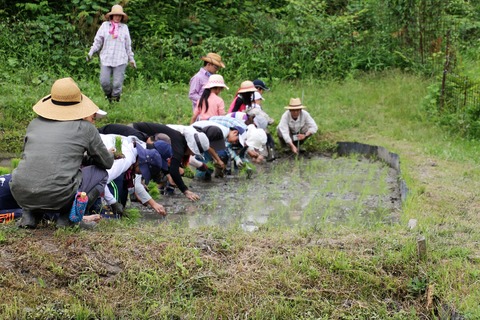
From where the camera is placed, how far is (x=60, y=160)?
6.17 metres

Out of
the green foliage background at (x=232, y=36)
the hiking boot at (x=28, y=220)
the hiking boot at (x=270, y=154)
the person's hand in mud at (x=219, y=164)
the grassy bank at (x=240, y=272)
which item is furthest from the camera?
the green foliage background at (x=232, y=36)

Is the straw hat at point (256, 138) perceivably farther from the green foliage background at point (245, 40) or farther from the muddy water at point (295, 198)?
the green foliage background at point (245, 40)

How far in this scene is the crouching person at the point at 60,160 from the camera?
608cm

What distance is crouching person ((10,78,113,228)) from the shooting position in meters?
6.08

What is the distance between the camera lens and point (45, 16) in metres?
15.6

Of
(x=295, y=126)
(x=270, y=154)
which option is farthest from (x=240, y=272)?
(x=295, y=126)

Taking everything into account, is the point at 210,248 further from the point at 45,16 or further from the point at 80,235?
the point at 45,16

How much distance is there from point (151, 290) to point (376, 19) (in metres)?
13.3

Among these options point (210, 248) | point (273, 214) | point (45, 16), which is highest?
point (45, 16)

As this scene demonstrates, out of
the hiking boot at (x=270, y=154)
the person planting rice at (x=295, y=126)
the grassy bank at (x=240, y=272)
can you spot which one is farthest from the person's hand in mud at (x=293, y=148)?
the grassy bank at (x=240, y=272)

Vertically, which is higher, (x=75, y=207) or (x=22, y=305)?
(x=75, y=207)

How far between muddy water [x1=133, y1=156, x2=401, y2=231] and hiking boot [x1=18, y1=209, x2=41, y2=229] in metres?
1.73

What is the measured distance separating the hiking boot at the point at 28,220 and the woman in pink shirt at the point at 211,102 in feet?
15.3

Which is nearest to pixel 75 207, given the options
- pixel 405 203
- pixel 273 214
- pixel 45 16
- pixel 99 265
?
pixel 99 265
